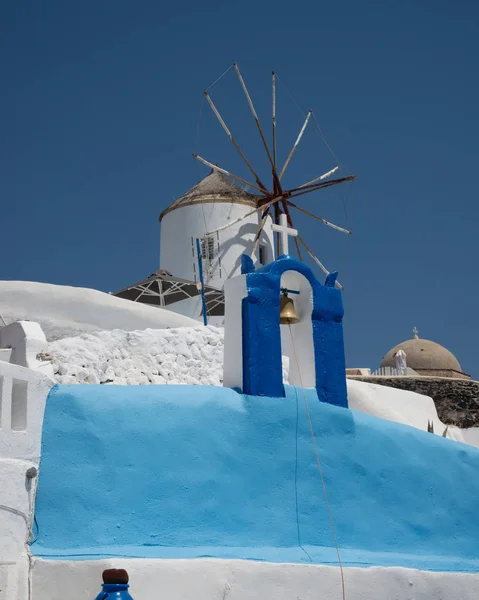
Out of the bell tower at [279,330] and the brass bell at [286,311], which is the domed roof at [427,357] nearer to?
the bell tower at [279,330]

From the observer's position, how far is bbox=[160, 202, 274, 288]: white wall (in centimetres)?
1878

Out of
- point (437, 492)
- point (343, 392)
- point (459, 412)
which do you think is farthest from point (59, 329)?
point (459, 412)

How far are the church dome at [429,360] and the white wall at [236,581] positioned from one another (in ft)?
48.9

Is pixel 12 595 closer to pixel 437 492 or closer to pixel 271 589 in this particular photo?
pixel 271 589

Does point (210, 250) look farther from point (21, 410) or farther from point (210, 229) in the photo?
point (21, 410)

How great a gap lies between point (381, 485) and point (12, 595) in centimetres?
330

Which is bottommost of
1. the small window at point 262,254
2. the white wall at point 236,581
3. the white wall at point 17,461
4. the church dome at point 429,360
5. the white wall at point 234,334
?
the white wall at point 236,581

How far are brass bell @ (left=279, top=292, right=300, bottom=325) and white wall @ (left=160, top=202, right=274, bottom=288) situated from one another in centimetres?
1062

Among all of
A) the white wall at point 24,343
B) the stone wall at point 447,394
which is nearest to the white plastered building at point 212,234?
the stone wall at point 447,394

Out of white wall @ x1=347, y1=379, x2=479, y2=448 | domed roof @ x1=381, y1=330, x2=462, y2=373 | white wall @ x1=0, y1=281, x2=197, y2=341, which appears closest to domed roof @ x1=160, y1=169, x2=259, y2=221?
domed roof @ x1=381, y1=330, x2=462, y2=373

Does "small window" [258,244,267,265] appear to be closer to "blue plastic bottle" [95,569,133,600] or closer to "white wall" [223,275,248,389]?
"white wall" [223,275,248,389]

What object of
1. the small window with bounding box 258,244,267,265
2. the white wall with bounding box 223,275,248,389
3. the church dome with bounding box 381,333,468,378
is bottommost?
the white wall with bounding box 223,275,248,389

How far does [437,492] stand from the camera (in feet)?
25.8

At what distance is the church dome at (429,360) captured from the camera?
21.8m
